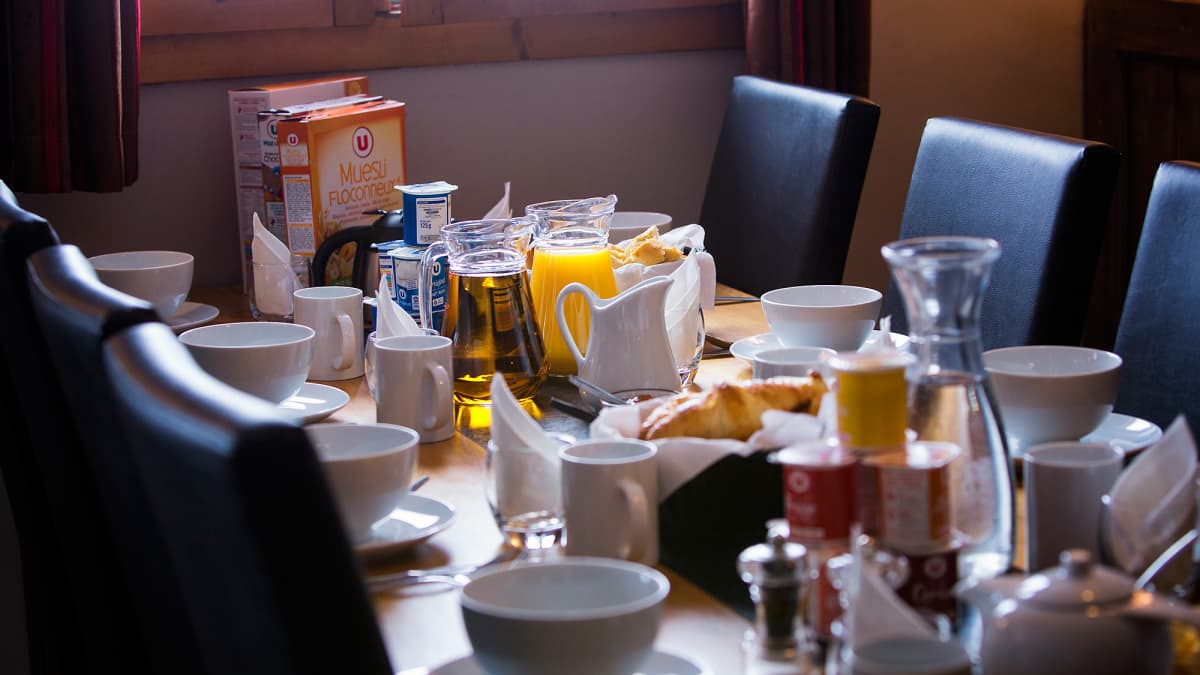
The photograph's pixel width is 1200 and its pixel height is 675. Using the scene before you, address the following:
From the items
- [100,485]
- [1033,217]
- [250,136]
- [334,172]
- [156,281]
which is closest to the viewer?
[100,485]

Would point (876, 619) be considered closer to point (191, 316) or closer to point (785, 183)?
point (191, 316)

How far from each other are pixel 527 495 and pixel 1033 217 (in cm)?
89

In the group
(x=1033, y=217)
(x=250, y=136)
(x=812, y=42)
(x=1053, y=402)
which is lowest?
(x=1053, y=402)

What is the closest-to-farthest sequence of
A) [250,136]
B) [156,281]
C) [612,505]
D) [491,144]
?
1. [612,505]
2. [156,281]
3. [250,136]
4. [491,144]

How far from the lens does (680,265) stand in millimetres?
1583

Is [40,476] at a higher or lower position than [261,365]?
lower

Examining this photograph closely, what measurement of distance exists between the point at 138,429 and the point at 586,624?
251 millimetres

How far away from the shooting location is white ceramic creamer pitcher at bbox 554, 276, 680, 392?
52.2 inches

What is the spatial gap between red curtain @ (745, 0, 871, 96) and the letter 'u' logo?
2.89 ft

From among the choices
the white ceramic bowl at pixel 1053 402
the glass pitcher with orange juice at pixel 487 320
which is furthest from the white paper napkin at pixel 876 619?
the glass pitcher with orange juice at pixel 487 320

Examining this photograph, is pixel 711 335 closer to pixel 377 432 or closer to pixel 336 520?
pixel 377 432

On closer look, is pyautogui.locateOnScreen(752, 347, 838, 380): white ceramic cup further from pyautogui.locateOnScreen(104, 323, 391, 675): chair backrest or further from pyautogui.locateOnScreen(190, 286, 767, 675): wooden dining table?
pyautogui.locateOnScreen(104, 323, 391, 675): chair backrest

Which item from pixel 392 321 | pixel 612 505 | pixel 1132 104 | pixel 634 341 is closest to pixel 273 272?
pixel 392 321

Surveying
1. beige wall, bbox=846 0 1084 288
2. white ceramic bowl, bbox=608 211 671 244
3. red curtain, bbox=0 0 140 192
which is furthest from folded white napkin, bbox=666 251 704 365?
beige wall, bbox=846 0 1084 288
